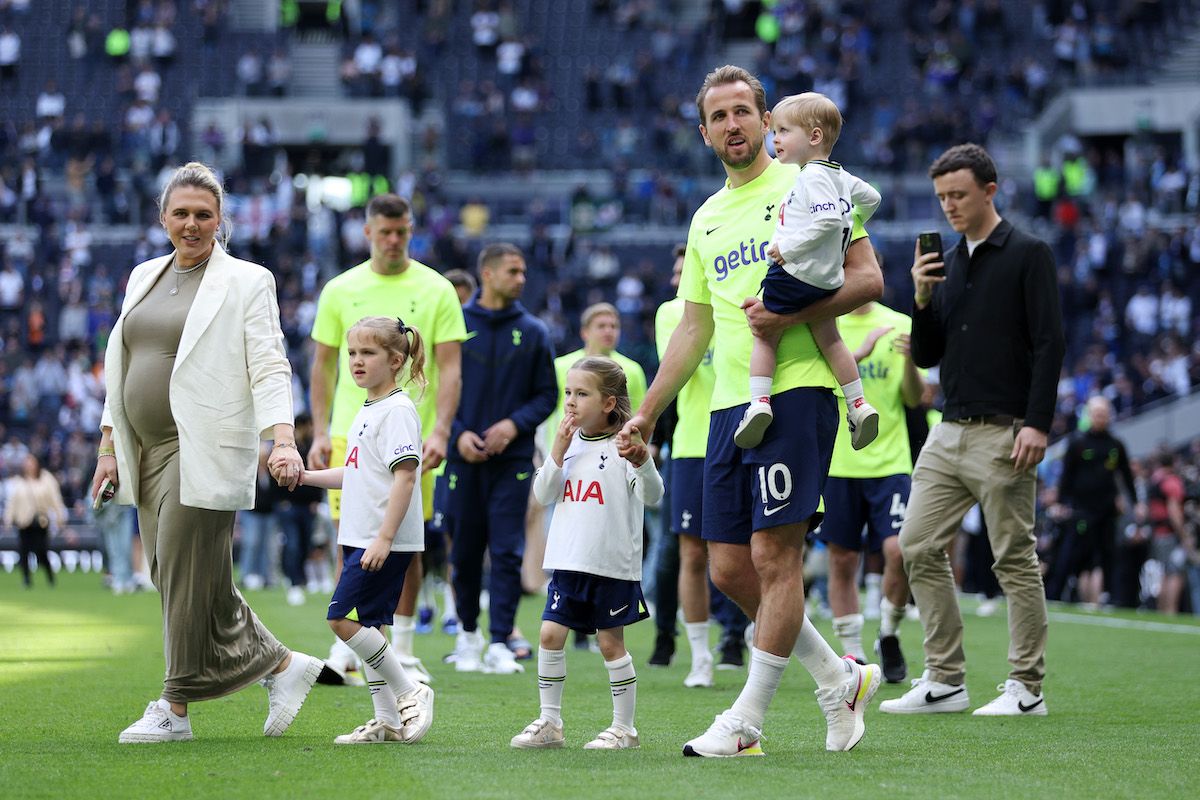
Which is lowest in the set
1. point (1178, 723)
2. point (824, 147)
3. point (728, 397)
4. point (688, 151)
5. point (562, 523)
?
point (1178, 723)

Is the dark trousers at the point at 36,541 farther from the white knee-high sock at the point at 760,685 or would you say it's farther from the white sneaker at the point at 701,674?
the white knee-high sock at the point at 760,685

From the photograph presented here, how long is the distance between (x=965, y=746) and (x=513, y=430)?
3.82 metres

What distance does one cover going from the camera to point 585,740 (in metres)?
6.65

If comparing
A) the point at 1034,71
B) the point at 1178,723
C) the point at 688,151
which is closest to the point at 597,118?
the point at 688,151

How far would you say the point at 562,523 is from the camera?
6508mm

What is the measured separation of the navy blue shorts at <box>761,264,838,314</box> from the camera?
5.86 meters

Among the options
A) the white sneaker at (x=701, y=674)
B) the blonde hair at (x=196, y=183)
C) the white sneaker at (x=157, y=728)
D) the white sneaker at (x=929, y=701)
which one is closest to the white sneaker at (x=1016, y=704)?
the white sneaker at (x=929, y=701)

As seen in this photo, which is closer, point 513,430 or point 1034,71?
point 513,430

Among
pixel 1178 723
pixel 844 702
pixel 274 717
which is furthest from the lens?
pixel 1178 723

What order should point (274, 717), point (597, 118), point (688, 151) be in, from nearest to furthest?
point (274, 717), point (688, 151), point (597, 118)

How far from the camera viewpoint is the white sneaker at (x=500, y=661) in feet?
31.6

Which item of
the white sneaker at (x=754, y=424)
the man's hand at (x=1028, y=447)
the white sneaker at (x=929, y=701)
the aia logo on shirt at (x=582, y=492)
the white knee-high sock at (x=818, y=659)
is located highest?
the white sneaker at (x=754, y=424)

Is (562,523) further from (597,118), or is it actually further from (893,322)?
(597,118)

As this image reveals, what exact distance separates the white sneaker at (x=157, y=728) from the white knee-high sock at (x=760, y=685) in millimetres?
2078
